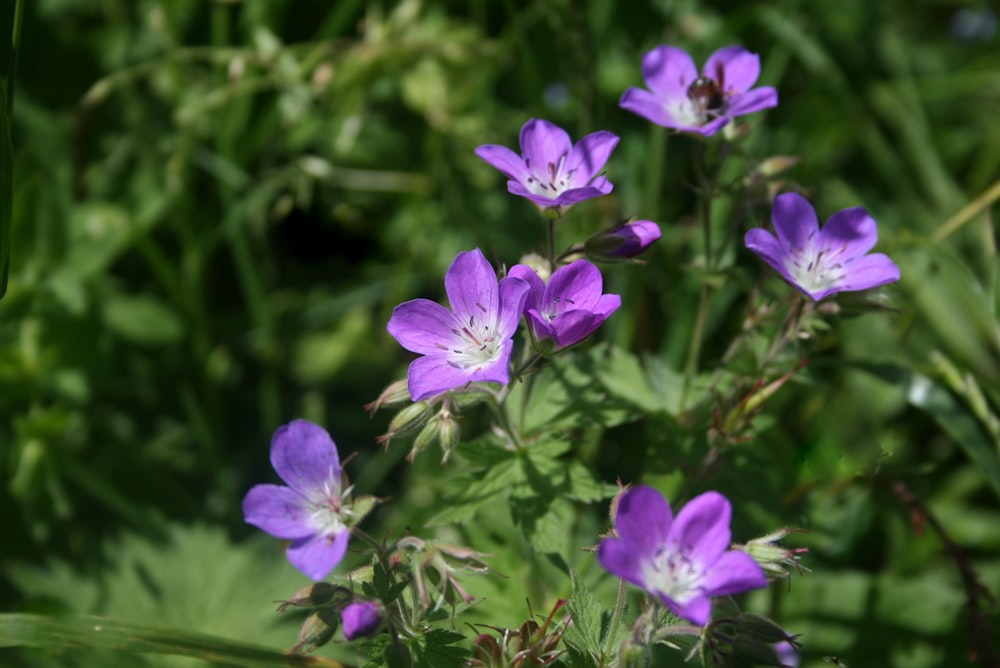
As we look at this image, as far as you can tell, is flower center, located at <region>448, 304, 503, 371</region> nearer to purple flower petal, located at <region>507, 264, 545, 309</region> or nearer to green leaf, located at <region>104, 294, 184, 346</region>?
purple flower petal, located at <region>507, 264, 545, 309</region>

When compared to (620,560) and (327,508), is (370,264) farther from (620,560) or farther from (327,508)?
(620,560)

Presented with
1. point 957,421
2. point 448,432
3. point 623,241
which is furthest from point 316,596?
point 957,421

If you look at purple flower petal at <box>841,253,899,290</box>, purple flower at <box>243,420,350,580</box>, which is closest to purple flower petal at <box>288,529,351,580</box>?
purple flower at <box>243,420,350,580</box>

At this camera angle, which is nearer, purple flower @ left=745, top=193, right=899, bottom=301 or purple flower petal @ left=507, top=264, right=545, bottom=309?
purple flower petal @ left=507, top=264, right=545, bottom=309

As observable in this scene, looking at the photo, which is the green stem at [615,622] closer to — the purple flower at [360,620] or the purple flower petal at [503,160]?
the purple flower at [360,620]

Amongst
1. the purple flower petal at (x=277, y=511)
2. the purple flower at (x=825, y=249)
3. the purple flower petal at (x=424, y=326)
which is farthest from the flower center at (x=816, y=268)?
the purple flower petal at (x=277, y=511)

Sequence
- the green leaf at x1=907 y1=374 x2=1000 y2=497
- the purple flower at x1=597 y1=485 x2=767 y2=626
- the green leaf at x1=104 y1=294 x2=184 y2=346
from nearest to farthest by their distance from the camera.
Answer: the purple flower at x1=597 y1=485 x2=767 y2=626, the green leaf at x1=907 y1=374 x2=1000 y2=497, the green leaf at x1=104 y1=294 x2=184 y2=346

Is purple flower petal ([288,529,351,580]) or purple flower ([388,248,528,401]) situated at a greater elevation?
purple flower ([388,248,528,401])
